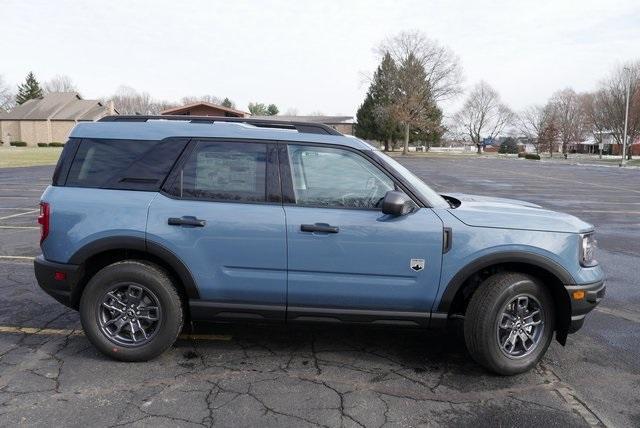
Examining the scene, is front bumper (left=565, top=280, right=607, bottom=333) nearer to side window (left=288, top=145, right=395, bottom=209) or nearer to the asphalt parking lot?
the asphalt parking lot

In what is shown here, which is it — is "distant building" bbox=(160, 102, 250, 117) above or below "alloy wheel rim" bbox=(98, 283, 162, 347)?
above

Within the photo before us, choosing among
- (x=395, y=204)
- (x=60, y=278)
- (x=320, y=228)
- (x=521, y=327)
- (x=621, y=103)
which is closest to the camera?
(x=395, y=204)

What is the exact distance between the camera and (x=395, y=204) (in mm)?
3504

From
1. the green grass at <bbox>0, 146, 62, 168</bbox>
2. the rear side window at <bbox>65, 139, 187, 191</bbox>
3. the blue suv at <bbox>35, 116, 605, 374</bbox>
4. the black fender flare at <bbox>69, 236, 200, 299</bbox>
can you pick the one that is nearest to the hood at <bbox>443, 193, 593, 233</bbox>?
the blue suv at <bbox>35, 116, 605, 374</bbox>

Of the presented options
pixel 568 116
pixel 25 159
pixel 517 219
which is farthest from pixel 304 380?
pixel 568 116

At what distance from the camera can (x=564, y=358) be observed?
4.14m

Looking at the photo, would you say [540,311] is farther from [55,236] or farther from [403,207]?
[55,236]

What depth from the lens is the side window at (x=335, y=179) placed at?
12.3 feet

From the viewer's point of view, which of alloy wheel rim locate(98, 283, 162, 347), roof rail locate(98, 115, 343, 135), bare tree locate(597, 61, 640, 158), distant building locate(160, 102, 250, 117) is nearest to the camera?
alloy wheel rim locate(98, 283, 162, 347)

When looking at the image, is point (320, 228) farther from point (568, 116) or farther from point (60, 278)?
point (568, 116)

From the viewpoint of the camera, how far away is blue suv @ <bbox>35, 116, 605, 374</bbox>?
11.9 feet

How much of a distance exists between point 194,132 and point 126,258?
1.13 m

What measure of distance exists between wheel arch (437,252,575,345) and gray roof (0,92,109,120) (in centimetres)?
7591

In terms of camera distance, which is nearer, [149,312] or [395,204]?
[395,204]
